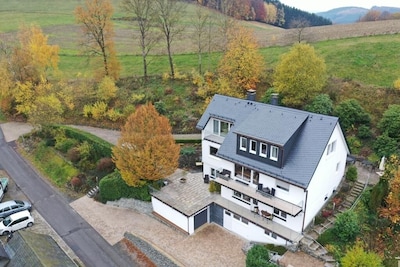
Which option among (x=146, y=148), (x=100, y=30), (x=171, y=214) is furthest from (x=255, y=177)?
(x=100, y=30)

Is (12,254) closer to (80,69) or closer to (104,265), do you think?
(104,265)

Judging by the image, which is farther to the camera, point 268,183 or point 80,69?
point 80,69

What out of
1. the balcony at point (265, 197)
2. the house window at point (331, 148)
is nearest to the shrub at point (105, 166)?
the balcony at point (265, 197)

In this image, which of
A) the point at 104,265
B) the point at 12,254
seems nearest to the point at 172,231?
the point at 104,265

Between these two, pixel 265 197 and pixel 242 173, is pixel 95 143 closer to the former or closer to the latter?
pixel 242 173

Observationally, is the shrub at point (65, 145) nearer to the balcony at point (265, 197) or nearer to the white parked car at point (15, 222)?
the white parked car at point (15, 222)

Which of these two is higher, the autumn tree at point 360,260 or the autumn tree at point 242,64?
the autumn tree at point 242,64
